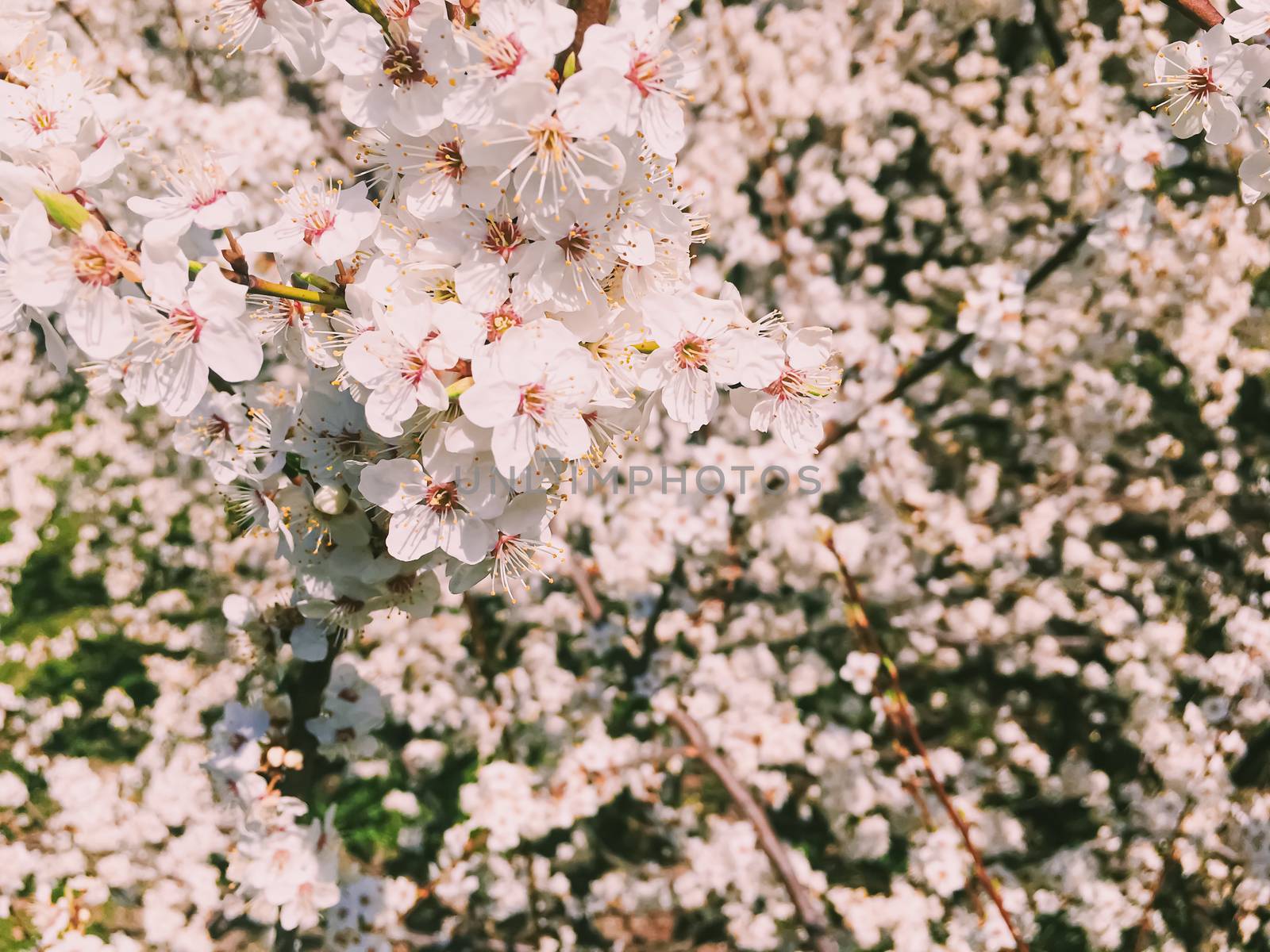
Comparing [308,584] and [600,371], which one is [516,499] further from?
[308,584]

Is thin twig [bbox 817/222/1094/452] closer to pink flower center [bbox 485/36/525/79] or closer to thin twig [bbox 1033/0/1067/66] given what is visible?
thin twig [bbox 1033/0/1067/66]

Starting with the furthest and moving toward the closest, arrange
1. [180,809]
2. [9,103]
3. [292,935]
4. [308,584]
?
1. [180,809]
2. [292,935]
3. [308,584]
4. [9,103]

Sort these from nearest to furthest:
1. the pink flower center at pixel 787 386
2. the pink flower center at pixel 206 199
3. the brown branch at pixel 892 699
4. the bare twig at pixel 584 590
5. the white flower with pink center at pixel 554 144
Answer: the white flower with pink center at pixel 554 144
the pink flower center at pixel 206 199
the pink flower center at pixel 787 386
the brown branch at pixel 892 699
the bare twig at pixel 584 590

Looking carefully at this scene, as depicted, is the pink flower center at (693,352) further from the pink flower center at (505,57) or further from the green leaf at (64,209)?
the green leaf at (64,209)

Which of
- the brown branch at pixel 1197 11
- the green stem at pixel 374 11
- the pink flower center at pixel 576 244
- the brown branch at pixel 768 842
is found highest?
the brown branch at pixel 1197 11

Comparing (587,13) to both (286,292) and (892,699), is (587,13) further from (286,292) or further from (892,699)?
(892,699)

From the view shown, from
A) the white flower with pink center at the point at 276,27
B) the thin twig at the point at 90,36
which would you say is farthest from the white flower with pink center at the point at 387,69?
the thin twig at the point at 90,36

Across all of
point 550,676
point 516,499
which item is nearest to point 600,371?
point 516,499
